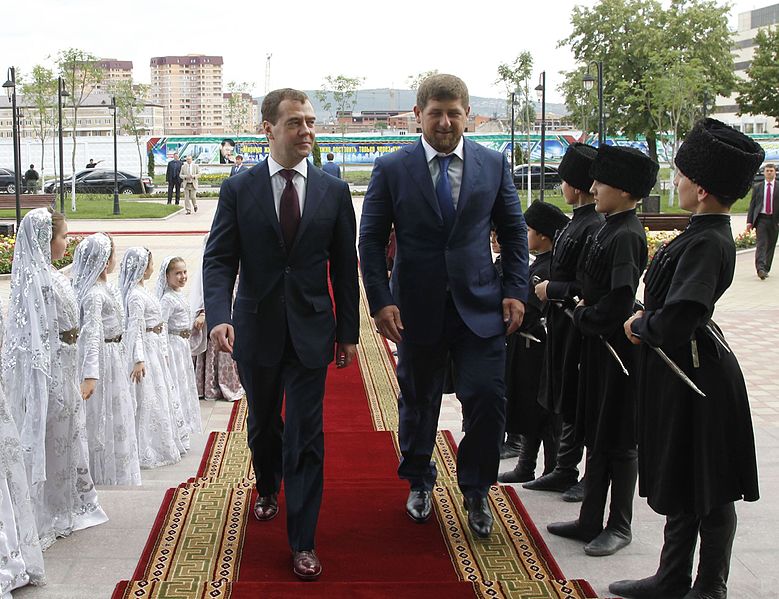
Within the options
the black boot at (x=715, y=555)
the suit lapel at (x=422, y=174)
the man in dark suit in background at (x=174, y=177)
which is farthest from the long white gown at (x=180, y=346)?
the man in dark suit in background at (x=174, y=177)

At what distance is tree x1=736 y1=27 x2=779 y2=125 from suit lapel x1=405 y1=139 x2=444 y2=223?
3864cm

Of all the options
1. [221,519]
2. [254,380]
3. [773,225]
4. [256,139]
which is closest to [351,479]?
[221,519]

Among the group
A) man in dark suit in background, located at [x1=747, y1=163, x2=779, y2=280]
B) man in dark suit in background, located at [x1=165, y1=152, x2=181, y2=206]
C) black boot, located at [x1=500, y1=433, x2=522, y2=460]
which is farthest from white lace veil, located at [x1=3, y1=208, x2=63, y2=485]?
man in dark suit in background, located at [x1=165, y1=152, x2=181, y2=206]

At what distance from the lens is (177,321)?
24.3ft

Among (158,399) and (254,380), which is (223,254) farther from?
(158,399)

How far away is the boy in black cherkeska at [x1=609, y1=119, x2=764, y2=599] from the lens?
3.47 metres

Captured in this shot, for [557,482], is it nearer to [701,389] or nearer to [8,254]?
[701,389]

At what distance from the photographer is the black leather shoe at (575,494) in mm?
4859

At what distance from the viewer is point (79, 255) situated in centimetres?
542

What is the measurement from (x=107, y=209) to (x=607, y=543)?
30228 millimetres

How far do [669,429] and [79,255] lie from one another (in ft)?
11.1

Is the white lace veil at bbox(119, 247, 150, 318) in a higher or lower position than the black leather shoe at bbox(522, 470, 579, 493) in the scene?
higher

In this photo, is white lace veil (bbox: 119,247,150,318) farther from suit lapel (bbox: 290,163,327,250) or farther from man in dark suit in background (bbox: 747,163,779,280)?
man in dark suit in background (bbox: 747,163,779,280)

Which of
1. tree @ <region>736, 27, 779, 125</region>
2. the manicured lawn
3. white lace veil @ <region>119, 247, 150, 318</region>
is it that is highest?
tree @ <region>736, 27, 779, 125</region>
